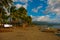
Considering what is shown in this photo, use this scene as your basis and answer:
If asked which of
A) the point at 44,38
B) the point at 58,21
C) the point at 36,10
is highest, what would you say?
the point at 36,10

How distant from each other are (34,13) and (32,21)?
35 centimetres

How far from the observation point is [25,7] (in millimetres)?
5223

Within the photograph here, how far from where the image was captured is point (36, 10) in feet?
16.4

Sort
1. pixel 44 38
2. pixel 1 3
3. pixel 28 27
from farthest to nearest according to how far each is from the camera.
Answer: pixel 1 3, pixel 28 27, pixel 44 38

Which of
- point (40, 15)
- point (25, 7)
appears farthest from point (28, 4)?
point (40, 15)

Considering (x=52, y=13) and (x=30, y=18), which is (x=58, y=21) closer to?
(x=52, y=13)

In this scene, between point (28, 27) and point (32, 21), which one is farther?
point (28, 27)

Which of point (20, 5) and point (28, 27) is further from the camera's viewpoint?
point (28, 27)

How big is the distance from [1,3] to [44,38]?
2422 mm

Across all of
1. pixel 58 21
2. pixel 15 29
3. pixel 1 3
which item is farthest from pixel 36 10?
pixel 1 3

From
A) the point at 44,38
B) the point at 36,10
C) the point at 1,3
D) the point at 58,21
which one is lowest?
the point at 44,38

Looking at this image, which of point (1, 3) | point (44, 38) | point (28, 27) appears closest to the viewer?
point (44, 38)

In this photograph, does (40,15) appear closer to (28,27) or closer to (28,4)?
Answer: (28,4)

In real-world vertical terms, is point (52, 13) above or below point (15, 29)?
above
